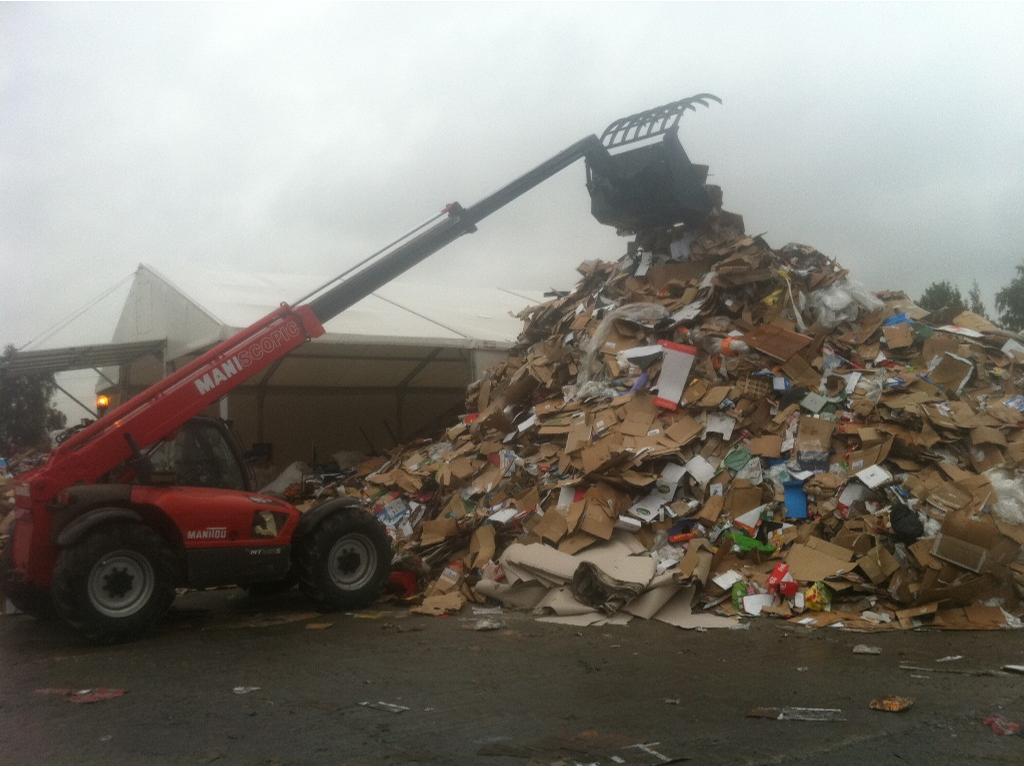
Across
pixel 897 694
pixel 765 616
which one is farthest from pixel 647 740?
pixel 765 616

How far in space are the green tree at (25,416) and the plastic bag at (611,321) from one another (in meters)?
11.2

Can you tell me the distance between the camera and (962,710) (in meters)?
4.64

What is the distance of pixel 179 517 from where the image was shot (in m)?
6.88

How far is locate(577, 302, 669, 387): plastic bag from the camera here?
10430 millimetres

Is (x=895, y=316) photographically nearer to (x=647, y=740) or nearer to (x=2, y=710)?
(x=647, y=740)

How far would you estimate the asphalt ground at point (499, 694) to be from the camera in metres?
4.07

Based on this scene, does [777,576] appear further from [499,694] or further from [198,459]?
[198,459]

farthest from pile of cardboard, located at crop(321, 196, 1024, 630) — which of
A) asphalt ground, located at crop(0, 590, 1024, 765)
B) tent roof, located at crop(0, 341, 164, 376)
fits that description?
tent roof, located at crop(0, 341, 164, 376)

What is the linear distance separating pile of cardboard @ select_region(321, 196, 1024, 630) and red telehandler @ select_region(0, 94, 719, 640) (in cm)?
115

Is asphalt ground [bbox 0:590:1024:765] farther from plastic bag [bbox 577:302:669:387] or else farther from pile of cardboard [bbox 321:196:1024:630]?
plastic bag [bbox 577:302:669:387]

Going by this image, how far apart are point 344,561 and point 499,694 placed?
315 cm

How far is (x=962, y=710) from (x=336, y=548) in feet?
16.4

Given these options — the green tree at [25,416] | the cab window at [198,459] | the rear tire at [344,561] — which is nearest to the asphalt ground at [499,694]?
the rear tire at [344,561]

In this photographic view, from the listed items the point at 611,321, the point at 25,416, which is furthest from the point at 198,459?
the point at 25,416
